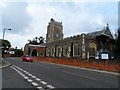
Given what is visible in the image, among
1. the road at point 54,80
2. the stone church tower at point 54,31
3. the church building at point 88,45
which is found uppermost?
the stone church tower at point 54,31

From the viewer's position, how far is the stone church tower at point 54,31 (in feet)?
471

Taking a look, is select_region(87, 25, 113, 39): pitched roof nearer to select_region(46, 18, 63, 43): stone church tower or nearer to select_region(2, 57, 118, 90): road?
select_region(46, 18, 63, 43): stone church tower

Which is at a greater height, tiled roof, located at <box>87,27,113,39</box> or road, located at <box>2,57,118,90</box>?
tiled roof, located at <box>87,27,113,39</box>

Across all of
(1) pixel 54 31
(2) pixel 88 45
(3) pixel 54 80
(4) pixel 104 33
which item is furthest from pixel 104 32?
(3) pixel 54 80

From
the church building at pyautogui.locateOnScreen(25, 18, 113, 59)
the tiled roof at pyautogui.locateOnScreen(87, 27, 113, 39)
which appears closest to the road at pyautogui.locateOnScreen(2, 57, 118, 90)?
the church building at pyautogui.locateOnScreen(25, 18, 113, 59)

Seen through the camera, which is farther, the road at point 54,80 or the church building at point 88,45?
the church building at point 88,45

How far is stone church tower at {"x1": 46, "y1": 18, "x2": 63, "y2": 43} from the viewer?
144 metres

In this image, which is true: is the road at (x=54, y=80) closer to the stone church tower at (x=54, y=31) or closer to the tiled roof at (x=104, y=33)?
the tiled roof at (x=104, y=33)

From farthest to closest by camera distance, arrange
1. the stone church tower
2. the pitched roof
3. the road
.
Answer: the stone church tower
the pitched roof
the road

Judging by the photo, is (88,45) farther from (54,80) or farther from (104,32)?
(54,80)

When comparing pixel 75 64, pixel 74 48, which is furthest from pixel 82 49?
pixel 75 64

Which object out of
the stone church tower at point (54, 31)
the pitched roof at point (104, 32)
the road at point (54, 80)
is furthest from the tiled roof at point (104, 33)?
the road at point (54, 80)

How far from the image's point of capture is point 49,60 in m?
71.9

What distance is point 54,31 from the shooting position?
143m
